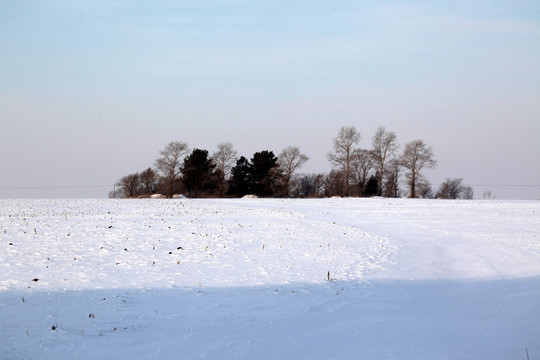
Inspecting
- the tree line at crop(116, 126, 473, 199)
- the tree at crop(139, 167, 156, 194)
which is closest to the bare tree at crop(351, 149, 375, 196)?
the tree line at crop(116, 126, 473, 199)

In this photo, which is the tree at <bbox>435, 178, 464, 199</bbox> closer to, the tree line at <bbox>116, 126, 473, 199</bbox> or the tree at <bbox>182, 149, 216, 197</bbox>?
the tree line at <bbox>116, 126, 473, 199</bbox>

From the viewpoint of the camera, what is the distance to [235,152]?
94.0 meters

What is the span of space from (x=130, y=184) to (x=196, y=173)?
2531cm

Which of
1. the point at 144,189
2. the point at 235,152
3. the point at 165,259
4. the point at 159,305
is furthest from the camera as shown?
the point at 144,189

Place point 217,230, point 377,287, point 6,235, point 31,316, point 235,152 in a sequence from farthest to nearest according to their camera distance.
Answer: point 235,152
point 217,230
point 6,235
point 377,287
point 31,316

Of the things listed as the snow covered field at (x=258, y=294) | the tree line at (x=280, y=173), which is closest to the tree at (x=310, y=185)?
the tree line at (x=280, y=173)

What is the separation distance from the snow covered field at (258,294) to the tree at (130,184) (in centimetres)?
8303

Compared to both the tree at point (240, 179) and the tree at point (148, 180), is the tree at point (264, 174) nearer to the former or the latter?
the tree at point (240, 179)

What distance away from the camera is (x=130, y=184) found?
103188 millimetres

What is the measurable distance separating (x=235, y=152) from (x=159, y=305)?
277 feet

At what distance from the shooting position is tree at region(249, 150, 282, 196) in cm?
8581

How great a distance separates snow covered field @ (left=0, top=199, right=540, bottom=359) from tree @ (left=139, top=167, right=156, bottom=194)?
80.3m

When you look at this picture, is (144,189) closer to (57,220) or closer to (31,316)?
(57,220)

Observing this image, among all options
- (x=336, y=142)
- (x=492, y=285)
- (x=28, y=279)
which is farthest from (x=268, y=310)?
(x=336, y=142)
